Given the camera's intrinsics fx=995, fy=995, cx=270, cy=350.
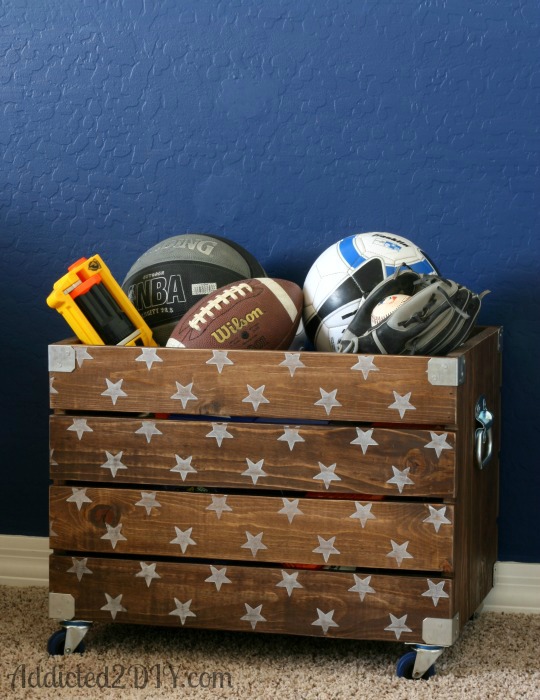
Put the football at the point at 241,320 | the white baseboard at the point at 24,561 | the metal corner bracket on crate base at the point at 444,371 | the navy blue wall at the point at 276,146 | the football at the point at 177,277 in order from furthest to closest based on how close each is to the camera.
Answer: the white baseboard at the point at 24,561, the navy blue wall at the point at 276,146, the football at the point at 177,277, the football at the point at 241,320, the metal corner bracket on crate base at the point at 444,371

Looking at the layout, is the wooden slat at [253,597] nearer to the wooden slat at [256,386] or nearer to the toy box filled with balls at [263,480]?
the toy box filled with balls at [263,480]

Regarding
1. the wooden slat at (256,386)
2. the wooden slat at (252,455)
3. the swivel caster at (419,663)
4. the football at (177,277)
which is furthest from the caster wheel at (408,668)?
the football at (177,277)

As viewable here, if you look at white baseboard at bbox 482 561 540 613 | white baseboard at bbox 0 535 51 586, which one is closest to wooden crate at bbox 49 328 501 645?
white baseboard at bbox 482 561 540 613

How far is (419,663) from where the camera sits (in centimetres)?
175

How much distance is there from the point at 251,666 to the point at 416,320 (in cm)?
70

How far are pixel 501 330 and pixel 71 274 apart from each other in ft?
2.90

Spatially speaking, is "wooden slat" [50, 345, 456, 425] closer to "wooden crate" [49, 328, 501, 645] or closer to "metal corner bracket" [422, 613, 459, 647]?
"wooden crate" [49, 328, 501, 645]

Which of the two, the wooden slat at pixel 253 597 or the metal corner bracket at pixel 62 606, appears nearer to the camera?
the wooden slat at pixel 253 597

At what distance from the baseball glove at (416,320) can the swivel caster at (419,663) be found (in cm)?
52

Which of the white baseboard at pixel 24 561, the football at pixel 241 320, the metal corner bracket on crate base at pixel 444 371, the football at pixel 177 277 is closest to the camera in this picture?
the metal corner bracket on crate base at pixel 444 371

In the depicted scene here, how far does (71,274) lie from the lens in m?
1.83

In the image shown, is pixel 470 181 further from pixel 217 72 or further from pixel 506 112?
pixel 217 72

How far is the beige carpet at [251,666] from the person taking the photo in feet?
5.65

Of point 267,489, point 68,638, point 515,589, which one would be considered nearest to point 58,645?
point 68,638
